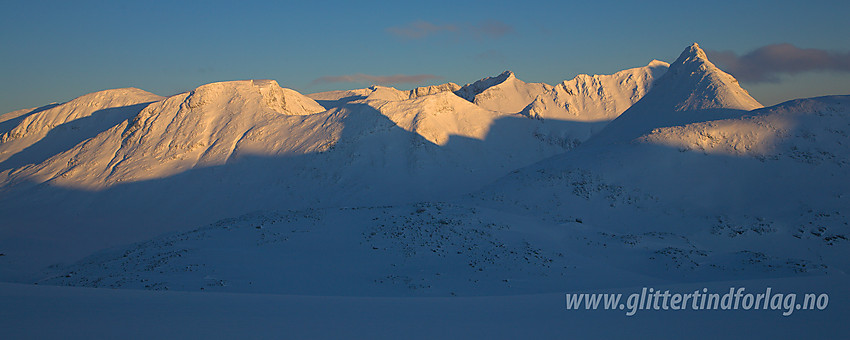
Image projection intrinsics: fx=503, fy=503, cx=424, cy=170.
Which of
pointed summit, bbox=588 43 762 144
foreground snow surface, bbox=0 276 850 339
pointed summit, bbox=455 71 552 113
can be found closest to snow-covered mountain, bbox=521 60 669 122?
pointed summit, bbox=455 71 552 113

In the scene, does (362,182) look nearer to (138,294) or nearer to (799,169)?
(799,169)

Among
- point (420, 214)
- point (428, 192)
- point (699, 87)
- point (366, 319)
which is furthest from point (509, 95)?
point (366, 319)

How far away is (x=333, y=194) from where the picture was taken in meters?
44.3

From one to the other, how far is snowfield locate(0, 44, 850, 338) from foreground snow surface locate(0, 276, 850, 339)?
0.07m

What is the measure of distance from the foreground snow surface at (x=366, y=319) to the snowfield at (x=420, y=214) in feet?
0.21

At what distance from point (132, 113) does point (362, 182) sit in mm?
43853

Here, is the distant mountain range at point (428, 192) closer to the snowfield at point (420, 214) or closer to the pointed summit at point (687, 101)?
the snowfield at point (420, 214)

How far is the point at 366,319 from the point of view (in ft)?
27.7

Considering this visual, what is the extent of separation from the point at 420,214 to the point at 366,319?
49.8 ft

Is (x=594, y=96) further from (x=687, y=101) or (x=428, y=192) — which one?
(x=428, y=192)

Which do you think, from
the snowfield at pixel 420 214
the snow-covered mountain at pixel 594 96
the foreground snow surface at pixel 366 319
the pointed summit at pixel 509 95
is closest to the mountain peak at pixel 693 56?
the snowfield at pixel 420 214

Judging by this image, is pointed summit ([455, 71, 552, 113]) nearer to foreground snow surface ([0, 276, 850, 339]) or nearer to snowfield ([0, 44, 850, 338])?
snowfield ([0, 44, 850, 338])

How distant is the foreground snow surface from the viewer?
7277 millimetres

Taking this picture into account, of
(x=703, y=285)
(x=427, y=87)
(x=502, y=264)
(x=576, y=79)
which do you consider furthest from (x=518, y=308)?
(x=427, y=87)
